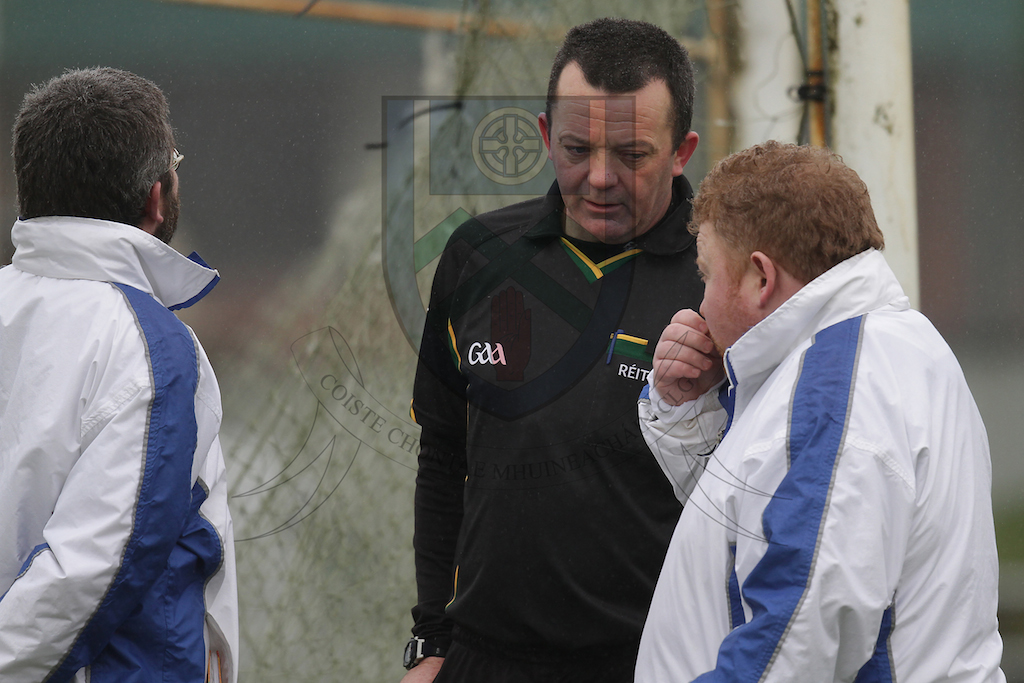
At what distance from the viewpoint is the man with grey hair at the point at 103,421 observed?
1347 millimetres

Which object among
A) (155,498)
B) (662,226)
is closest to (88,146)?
(155,498)

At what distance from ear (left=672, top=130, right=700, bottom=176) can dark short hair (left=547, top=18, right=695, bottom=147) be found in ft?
0.04

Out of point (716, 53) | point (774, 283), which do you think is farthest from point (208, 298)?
point (774, 283)

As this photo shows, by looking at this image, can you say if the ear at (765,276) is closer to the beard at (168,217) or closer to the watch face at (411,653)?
the beard at (168,217)

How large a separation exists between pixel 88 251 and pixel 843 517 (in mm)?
1196

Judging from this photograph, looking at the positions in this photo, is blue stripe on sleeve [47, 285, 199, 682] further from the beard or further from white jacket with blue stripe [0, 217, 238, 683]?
the beard

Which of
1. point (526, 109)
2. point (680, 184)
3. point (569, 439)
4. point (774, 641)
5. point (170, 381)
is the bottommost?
point (774, 641)

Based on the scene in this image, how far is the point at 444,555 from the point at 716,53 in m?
1.85

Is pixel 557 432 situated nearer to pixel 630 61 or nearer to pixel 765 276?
pixel 765 276

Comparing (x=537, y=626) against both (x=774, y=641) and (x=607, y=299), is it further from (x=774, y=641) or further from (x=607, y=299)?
(x=774, y=641)

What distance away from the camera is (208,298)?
2.93m

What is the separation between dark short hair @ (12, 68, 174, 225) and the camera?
1485 mm

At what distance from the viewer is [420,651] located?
1938 millimetres

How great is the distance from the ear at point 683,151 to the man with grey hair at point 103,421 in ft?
3.13
